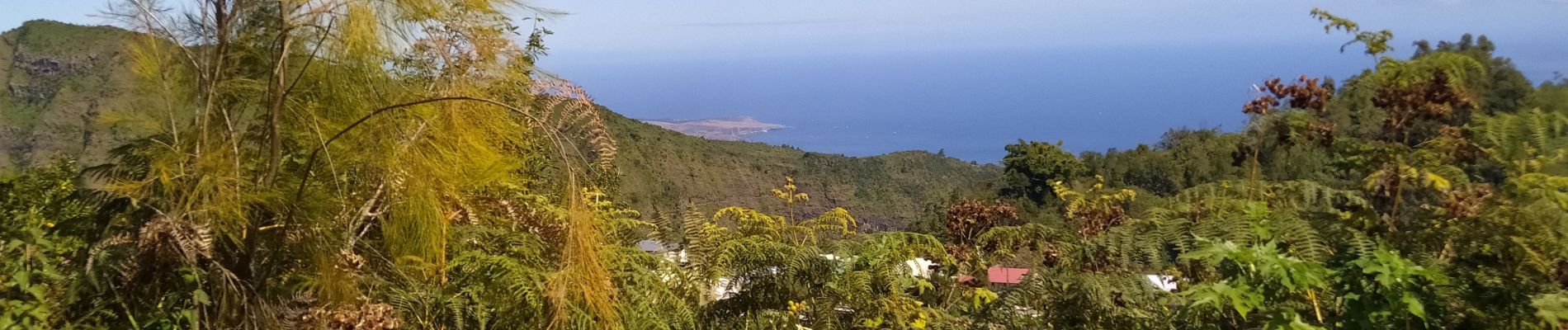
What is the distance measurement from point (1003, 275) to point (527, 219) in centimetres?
203

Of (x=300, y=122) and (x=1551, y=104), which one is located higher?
(x=1551, y=104)

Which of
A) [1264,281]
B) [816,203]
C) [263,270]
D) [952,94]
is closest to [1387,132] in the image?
[1264,281]

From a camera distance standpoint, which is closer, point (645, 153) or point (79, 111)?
point (79, 111)

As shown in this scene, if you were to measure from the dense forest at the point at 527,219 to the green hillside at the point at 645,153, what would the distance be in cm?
6

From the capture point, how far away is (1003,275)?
3584 millimetres

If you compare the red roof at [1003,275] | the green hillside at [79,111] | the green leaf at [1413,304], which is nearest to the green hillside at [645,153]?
the green hillside at [79,111]

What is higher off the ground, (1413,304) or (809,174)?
(1413,304)

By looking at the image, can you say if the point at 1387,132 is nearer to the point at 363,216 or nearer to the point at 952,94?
the point at 363,216

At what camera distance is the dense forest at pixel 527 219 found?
5.13ft

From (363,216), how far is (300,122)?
19 cm

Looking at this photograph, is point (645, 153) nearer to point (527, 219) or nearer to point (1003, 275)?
point (1003, 275)

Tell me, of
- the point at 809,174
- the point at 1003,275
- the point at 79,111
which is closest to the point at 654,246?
the point at 1003,275

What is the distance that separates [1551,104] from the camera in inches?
84.4

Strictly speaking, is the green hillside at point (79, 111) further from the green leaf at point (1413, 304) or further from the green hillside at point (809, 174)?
the green hillside at point (809, 174)
